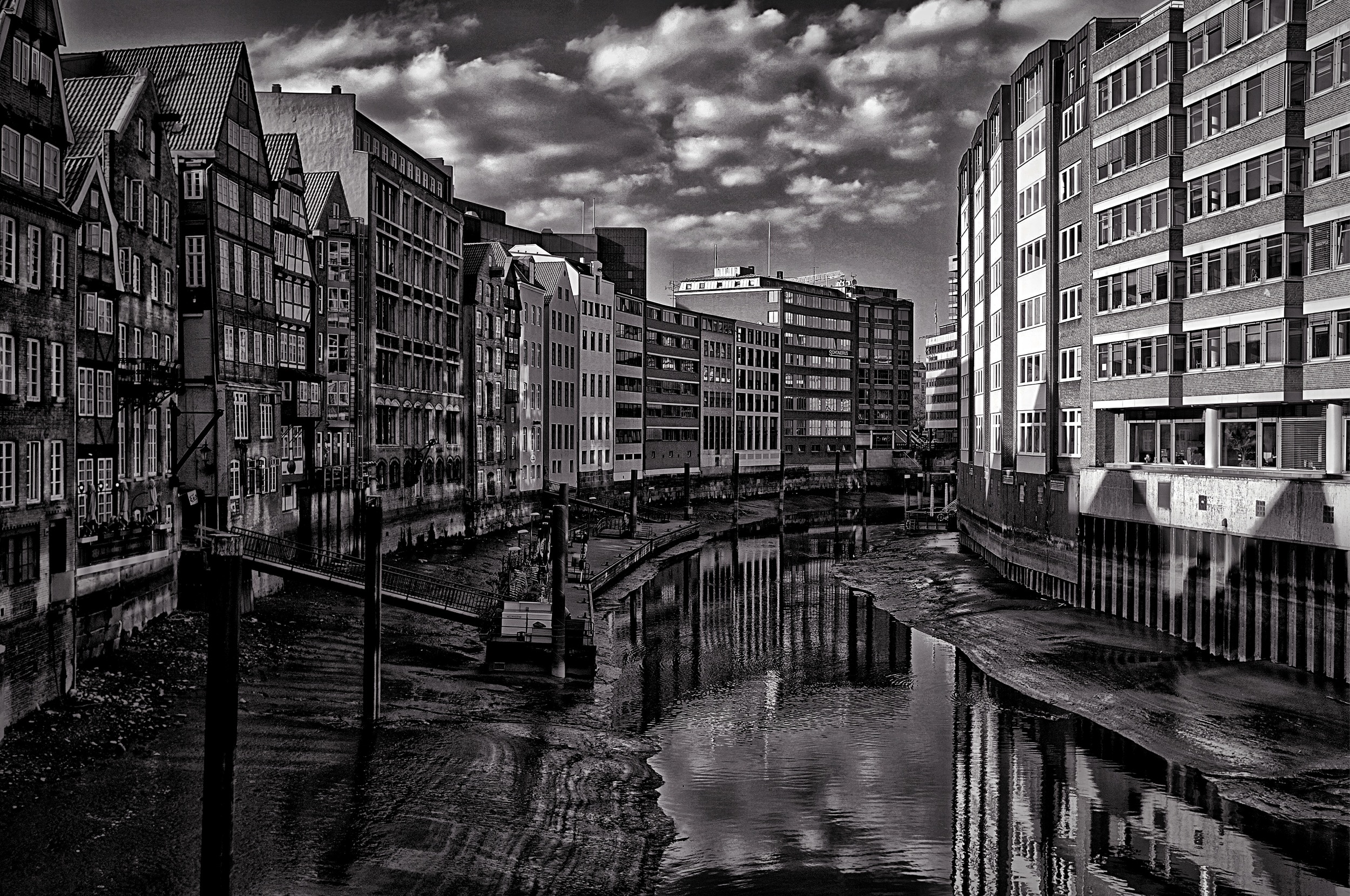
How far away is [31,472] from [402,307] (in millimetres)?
47479

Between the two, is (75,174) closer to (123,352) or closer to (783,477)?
(123,352)

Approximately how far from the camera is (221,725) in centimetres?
1852

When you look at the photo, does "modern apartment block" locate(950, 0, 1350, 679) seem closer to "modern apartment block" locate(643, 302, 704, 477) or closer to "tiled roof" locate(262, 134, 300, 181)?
"tiled roof" locate(262, 134, 300, 181)

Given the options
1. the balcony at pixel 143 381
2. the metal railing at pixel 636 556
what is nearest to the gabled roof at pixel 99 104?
the balcony at pixel 143 381

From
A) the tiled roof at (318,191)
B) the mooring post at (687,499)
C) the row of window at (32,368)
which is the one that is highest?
the tiled roof at (318,191)

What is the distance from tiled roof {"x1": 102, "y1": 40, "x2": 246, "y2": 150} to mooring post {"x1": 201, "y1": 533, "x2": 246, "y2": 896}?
32814 mm

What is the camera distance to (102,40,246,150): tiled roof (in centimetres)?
4831

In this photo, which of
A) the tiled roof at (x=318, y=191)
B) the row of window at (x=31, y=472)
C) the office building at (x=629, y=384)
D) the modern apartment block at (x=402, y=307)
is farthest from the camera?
the office building at (x=629, y=384)

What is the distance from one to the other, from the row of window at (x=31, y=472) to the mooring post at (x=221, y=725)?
1319 cm

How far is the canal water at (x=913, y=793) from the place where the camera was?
80.6 feet

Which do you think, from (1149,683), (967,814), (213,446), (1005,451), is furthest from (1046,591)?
(213,446)

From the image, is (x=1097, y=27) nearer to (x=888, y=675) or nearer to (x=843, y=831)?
(x=888, y=675)

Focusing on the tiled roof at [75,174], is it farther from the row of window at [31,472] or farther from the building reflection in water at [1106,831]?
the building reflection in water at [1106,831]

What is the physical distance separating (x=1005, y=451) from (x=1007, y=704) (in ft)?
125
